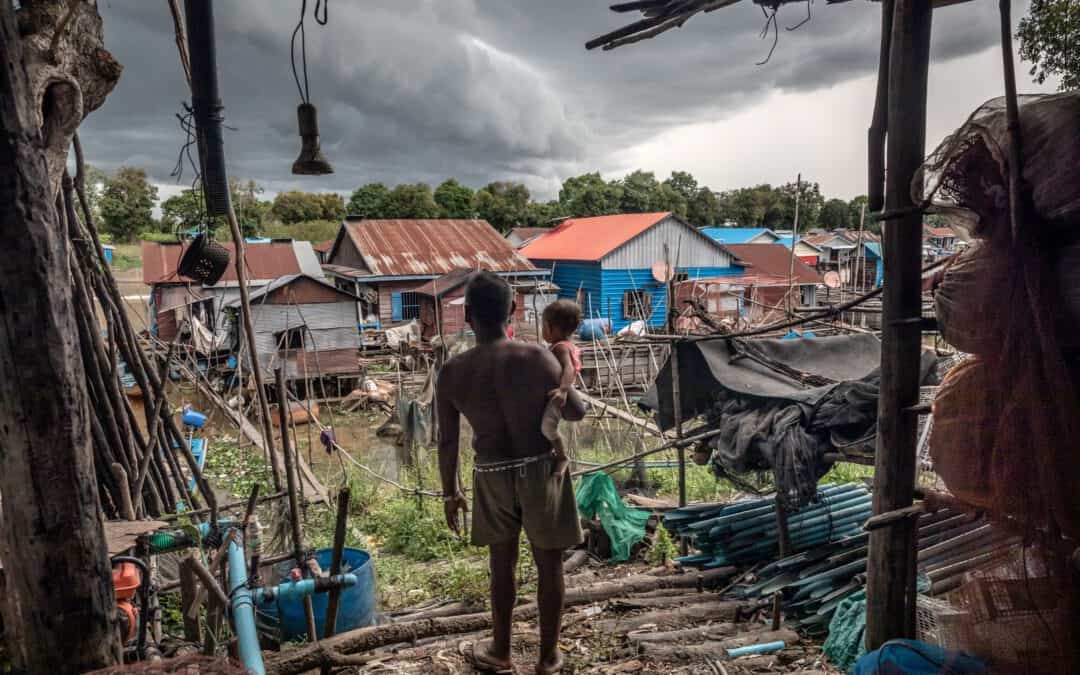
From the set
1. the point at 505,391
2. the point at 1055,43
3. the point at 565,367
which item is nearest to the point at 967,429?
the point at 505,391

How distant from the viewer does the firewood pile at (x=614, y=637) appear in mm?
3051

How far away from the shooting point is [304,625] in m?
4.07

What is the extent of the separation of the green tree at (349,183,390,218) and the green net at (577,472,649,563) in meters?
38.1

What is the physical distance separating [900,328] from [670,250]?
Answer: 69.6ft

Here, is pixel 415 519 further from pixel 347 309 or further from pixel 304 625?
pixel 347 309

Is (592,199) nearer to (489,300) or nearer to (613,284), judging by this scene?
(613,284)

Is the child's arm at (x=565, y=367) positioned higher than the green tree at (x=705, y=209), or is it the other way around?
the green tree at (x=705, y=209)

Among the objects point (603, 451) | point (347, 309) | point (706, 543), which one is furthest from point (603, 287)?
point (706, 543)

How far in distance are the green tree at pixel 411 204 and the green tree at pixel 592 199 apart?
28.5ft

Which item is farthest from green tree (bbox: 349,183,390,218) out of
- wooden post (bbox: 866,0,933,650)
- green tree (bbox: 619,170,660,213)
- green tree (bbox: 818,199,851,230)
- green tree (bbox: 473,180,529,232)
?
wooden post (bbox: 866,0,933,650)

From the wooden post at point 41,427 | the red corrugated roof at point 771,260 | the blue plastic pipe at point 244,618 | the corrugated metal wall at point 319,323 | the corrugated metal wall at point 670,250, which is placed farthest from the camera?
the red corrugated roof at point 771,260

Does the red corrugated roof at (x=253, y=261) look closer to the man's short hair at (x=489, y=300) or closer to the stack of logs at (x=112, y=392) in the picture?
the stack of logs at (x=112, y=392)

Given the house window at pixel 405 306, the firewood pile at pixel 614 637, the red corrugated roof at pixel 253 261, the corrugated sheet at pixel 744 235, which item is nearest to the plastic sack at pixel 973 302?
the firewood pile at pixel 614 637

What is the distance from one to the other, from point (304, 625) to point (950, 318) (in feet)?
13.0
